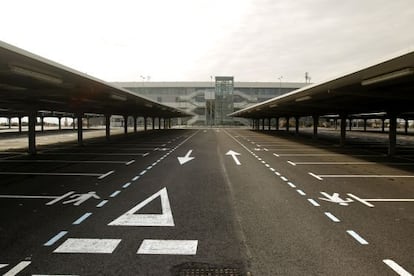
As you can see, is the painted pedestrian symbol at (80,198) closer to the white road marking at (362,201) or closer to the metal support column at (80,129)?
the white road marking at (362,201)

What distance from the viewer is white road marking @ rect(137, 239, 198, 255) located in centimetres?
693

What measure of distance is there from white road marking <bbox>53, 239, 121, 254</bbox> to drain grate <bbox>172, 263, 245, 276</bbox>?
1.56 metres

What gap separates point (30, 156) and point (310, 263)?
76.4 feet

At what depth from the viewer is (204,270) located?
20.0 ft

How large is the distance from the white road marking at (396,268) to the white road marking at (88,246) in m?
4.82

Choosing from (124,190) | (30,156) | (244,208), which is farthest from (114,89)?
(244,208)

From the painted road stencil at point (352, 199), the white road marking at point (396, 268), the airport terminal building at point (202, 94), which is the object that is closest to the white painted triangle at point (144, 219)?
the white road marking at point (396, 268)

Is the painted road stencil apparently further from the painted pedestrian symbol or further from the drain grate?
the painted pedestrian symbol

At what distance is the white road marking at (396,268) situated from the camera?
19.6 ft

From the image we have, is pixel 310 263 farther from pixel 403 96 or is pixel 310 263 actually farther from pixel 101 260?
pixel 403 96

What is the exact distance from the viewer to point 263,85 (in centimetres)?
13900

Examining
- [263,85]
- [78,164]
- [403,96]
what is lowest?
[78,164]

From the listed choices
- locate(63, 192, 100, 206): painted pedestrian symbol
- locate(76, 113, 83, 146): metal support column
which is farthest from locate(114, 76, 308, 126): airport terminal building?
locate(63, 192, 100, 206): painted pedestrian symbol

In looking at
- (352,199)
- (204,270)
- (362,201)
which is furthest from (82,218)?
(362,201)
